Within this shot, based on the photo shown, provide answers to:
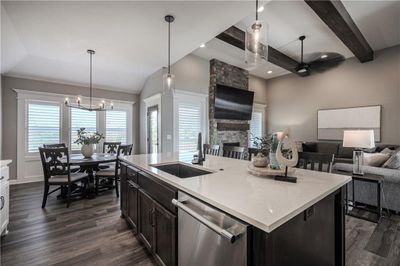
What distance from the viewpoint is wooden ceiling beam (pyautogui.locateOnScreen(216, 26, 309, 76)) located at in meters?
3.70

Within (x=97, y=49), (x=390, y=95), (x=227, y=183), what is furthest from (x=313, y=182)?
(x=390, y=95)

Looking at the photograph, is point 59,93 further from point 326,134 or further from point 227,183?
point 326,134

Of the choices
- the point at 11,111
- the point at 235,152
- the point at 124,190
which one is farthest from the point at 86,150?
the point at 235,152

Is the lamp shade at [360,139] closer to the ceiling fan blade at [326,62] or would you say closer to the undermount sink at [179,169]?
the ceiling fan blade at [326,62]

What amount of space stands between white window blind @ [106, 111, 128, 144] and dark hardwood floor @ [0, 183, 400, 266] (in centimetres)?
291

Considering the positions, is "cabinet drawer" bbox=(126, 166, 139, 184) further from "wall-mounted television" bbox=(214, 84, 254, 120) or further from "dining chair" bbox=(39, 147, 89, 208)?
"wall-mounted television" bbox=(214, 84, 254, 120)

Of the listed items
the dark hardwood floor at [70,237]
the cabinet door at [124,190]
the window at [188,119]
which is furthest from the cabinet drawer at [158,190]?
the window at [188,119]

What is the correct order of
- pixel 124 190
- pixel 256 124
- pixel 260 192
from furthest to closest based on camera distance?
pixel 256 124 → pixel 124 190 → pixel 260 192

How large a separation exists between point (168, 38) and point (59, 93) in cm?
369

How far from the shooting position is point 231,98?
19.5ft

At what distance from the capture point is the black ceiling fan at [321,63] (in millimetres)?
5090

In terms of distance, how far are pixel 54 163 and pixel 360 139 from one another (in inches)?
218

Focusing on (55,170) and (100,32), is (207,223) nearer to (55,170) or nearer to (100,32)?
(55,170)

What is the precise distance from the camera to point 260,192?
1214mm
